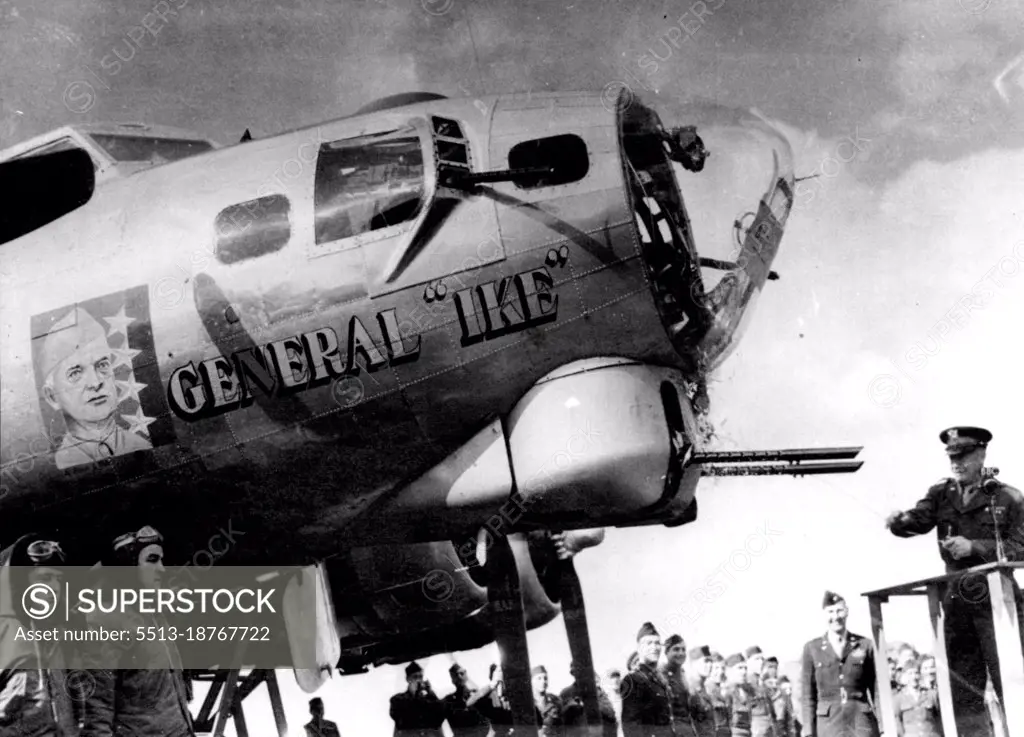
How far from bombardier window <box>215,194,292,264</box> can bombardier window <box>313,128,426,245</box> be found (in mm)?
250

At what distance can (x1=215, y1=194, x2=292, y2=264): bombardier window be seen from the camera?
693cm

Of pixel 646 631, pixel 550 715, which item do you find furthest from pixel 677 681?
pixel 550 715

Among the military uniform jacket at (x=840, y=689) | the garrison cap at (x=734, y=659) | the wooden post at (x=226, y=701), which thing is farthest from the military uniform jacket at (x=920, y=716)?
the wooden post at (x=226, y=701)

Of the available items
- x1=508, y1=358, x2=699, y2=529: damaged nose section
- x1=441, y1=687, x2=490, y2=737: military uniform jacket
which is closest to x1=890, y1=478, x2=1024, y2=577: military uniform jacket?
x1=508, y1=358, x2=699, y2=529: damaged nose section

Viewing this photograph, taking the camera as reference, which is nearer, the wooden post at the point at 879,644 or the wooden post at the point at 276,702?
the wooden post at the point at 879,644

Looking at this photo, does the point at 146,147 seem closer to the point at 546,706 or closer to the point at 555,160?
the point at 555,160

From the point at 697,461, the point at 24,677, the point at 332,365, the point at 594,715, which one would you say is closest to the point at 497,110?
the point at 332,365

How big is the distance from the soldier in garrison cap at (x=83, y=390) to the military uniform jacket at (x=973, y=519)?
17.7ft

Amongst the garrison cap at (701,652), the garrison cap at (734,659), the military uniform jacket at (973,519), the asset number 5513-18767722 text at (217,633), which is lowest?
the garrison cap at (734,659)

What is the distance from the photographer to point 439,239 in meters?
6.70

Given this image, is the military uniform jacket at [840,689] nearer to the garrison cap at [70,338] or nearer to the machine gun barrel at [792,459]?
the machine gun barrel at [792,459]

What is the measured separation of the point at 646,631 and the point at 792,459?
2995 mm

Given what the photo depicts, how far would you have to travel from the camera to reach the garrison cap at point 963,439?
7989 mm

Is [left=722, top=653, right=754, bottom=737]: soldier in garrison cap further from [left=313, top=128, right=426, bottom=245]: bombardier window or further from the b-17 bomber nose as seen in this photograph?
[left=313, top=128, right=426, bottom=245]: bombardier window
